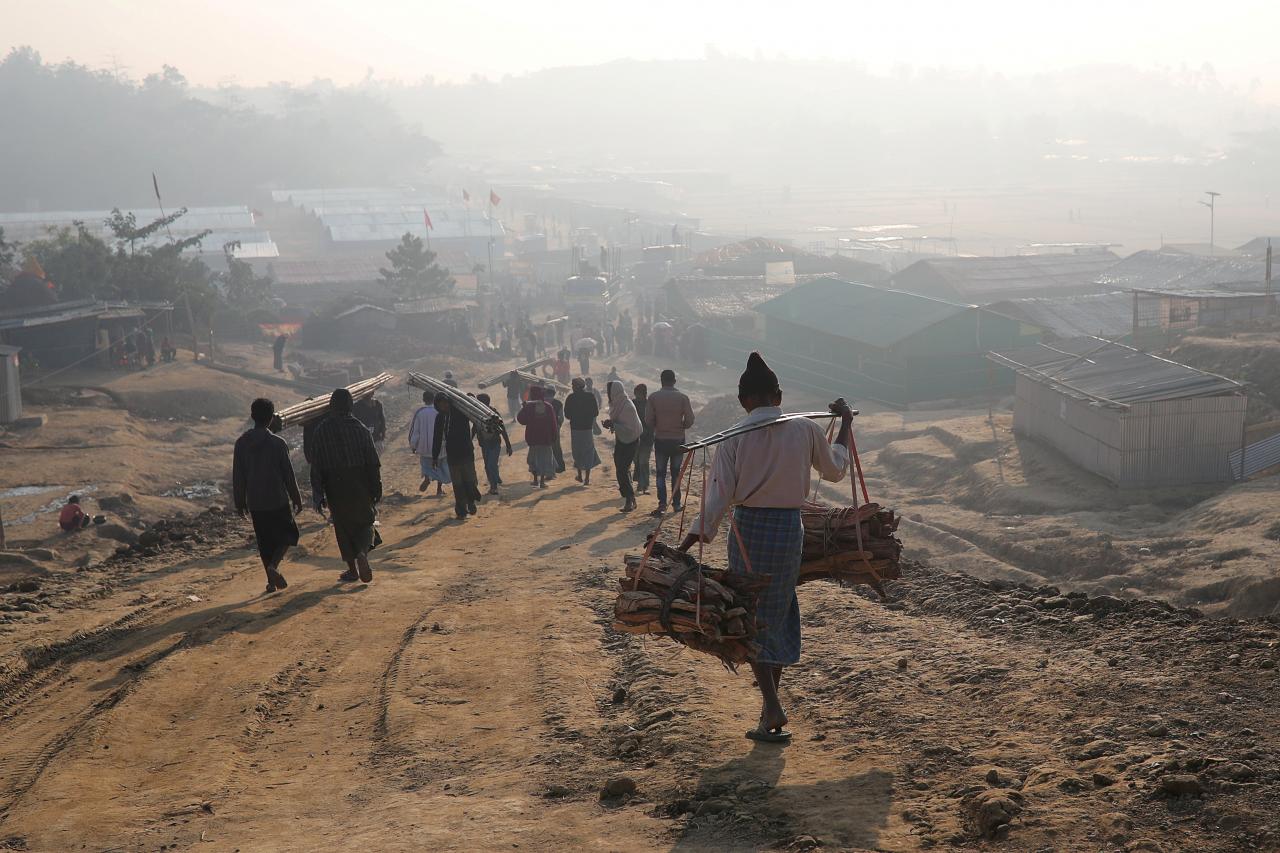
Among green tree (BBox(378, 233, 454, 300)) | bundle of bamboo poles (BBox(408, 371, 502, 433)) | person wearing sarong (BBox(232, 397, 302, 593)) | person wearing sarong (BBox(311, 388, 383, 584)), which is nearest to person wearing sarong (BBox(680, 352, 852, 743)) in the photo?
person wearing sarong (BBox(311, 388, 383, 584))

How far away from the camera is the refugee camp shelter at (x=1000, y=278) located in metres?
44.2

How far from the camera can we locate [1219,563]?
13273 millimetres

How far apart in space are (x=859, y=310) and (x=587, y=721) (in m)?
29.9

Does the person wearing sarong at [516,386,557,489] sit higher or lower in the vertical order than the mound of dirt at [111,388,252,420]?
higher

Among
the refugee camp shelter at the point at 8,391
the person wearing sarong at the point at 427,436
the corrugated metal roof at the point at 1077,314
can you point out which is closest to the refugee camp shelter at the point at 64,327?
the refugee camp shelter at the point at 8,391

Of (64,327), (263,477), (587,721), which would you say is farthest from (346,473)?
(64,327)

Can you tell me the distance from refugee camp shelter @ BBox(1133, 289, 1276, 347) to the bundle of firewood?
85.6 feet

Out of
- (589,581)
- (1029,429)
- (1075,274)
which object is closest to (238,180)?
(1075,274)

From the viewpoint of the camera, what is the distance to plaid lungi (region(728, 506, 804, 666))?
5375 millimetres

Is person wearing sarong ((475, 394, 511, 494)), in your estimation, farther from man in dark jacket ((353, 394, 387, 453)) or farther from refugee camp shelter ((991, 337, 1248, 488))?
refugee camp shelter ((991, 337, 1248, 488))

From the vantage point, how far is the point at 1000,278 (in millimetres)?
45719

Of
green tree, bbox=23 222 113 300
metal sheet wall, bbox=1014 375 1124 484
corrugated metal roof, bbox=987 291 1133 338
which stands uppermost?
green tree, bbox=23 222 113 300

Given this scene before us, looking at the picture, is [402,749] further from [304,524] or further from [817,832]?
[304,524]

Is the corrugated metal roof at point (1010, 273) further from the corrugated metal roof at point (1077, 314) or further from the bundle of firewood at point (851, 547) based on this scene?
the bundle of firewood at point (851, 547)
